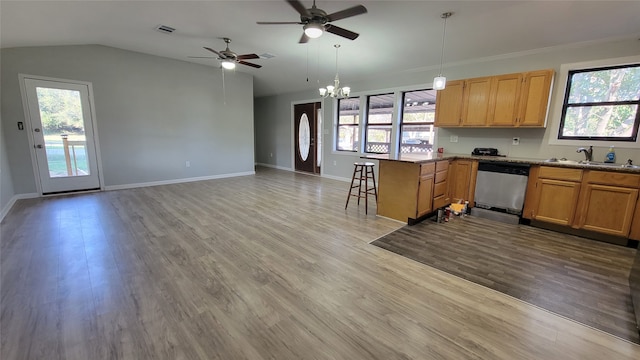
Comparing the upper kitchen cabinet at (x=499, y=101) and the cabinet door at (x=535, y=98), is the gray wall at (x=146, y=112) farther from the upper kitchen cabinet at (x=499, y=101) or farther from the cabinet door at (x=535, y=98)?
the cabinet door at (x=535, y=98)

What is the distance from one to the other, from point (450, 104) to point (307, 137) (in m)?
4.36

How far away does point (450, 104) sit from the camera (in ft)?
14.7

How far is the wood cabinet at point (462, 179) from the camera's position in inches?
164

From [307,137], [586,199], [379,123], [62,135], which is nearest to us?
[586,199]

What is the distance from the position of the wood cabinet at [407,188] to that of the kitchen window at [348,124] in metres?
2.87

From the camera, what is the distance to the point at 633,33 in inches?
126

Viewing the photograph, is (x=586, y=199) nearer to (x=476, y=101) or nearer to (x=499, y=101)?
(x=499, y=101)

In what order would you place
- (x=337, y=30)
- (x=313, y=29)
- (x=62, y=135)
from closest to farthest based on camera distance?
(x=313, y=29) → (x=337, y=30) → (x=62, y=135)

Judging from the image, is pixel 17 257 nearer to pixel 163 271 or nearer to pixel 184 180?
pixel 163 271

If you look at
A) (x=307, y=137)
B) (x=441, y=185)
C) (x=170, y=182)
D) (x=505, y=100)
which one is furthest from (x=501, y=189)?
(x=170, y=182)

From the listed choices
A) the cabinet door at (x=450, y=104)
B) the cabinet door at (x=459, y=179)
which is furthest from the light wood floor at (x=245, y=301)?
the cabinet door at (x=450, y=104)

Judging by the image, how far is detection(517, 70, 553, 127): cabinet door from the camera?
3.65 metres

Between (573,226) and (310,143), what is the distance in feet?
19.8

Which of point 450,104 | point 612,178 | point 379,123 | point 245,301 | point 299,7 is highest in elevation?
point 299,7
